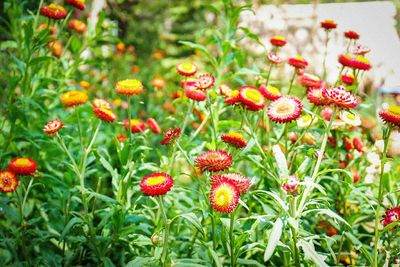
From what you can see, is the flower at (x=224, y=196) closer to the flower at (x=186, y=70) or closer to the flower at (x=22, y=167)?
the flower at (x=186, y=70)

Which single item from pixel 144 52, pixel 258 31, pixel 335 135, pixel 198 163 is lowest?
pixel 144 52

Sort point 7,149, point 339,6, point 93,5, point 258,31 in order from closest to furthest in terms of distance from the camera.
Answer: point 7,149 → point 93,5 → point 258,31 → point 339,6

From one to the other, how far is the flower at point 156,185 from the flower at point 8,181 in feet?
2.21

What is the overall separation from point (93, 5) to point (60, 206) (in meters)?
4.02

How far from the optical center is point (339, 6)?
25.6ft

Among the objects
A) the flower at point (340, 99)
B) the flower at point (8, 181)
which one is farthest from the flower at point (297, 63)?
the flower at point (8, 181)

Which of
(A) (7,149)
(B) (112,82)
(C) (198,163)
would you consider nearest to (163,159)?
(C) (198,163)

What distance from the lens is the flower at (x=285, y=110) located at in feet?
5.13

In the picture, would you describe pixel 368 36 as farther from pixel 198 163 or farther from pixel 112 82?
pixel 198 163

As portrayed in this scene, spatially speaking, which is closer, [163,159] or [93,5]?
[163,159]

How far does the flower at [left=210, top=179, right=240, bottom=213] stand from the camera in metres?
1.38

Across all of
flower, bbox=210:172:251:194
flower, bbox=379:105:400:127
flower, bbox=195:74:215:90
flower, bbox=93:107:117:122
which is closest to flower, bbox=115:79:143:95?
flower, bbox=93:107:117:122

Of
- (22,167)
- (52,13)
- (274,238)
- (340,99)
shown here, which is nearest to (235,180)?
(274,238)

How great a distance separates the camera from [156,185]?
149cm
